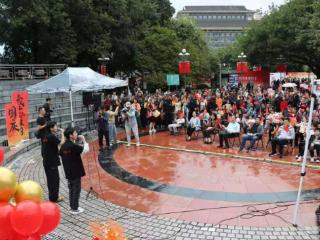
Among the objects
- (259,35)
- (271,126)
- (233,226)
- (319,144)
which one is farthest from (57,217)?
(259,35)

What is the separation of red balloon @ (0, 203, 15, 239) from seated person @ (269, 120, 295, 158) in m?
10.4

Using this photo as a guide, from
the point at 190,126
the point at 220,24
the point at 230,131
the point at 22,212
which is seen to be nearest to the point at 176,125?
the point at 190,126

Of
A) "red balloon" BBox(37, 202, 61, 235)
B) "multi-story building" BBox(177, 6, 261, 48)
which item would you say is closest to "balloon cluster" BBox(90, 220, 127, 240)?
"red balloon" BBox(37, 202, 61, 235)

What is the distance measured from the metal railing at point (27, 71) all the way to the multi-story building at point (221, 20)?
112 metres

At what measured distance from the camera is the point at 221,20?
490ft

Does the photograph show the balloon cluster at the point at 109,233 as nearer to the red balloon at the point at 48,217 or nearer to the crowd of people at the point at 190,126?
the red balloon at the point at 48,217

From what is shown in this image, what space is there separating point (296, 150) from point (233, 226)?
7241 millimetres

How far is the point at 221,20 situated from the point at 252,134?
5559 inches

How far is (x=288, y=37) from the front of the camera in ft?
134

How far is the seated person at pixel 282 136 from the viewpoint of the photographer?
1309cm

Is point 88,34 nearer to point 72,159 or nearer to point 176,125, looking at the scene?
point 176,125

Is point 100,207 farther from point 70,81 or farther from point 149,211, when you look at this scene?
point 70,81

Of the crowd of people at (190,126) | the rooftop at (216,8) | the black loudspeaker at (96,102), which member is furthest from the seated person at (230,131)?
the rooftop at (216,8)

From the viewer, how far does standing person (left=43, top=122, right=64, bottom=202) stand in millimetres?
8992
